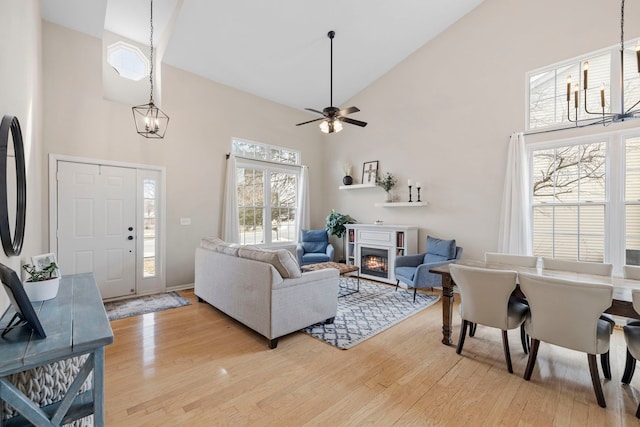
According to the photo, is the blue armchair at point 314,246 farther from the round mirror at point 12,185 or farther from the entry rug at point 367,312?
the round mirror at point 12,185

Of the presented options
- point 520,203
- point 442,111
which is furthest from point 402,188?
point 520,203

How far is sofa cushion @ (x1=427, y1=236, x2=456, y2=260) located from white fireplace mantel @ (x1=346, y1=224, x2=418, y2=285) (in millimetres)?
405

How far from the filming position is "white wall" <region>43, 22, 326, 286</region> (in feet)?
12.8

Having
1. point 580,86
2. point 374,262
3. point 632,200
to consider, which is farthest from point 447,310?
Answer: point 580,86

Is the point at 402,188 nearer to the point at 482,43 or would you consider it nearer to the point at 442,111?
the point at 442,111

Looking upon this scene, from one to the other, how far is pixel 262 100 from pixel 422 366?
5.49m

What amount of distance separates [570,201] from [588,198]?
0.19 metres

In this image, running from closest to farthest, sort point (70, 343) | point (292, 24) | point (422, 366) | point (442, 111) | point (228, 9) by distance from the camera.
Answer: point (70, 343), point (422, 366), point (228, 9), point (292, 24), point (442, 111)

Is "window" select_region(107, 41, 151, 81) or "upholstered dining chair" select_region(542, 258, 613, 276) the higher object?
"window" select_region(107, 41, 151, 81)

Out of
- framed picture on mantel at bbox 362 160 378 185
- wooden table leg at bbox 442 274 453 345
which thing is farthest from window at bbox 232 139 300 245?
wooden table leg at bbox 442 274 453 345

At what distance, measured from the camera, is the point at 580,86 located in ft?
11.8

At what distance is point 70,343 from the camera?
1.21m

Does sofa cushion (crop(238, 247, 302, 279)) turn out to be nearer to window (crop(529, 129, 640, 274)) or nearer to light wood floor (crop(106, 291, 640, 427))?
light wood floor (crop(106, 291, 640, 427))

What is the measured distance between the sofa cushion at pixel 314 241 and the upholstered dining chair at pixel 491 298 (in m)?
3.77
